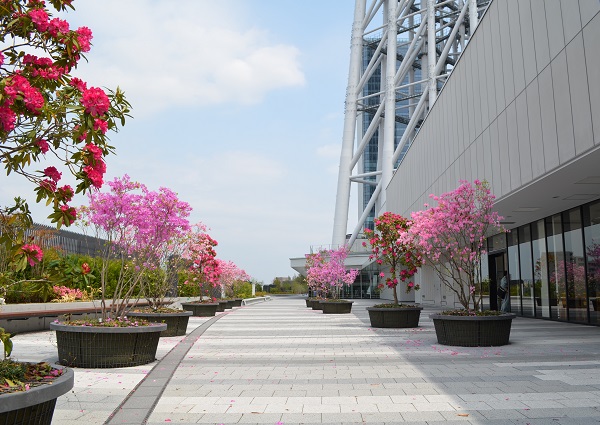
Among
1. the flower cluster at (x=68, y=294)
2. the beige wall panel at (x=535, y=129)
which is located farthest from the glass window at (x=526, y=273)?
the flower cluster at (x=68, y=294)

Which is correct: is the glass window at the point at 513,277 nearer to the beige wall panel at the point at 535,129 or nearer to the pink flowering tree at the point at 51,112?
the beige wall panel at the point at 535,129

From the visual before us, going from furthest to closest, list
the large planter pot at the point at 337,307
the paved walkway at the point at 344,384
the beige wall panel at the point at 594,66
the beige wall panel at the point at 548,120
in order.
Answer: the large planter pot at the point at 337,307 → the beige wall panel at the point at 548,120 → the beige wall panel at the point at 594,66 → the paved walkway at the point at 344,384

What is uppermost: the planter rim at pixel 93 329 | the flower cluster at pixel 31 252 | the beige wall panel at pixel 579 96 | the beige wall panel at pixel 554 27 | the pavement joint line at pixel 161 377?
the beige wall panel at pixel 554 27

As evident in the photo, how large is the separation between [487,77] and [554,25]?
4.56m

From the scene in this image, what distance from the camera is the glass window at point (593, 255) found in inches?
527

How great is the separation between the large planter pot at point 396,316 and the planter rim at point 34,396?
11933mm

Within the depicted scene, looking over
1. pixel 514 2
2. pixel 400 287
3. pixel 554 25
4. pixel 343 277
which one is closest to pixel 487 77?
pixel 514 2

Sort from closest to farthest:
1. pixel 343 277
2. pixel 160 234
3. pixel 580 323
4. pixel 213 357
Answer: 1. pixel 213 357
2. pixel 160 234
3. pixel 580 323
4. pixel 343 277

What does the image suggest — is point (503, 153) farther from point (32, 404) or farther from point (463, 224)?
point (32, 404)

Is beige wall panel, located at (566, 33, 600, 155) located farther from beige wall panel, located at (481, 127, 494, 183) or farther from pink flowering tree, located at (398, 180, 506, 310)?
beige wall panel, located at (481, 127, 494, 183)

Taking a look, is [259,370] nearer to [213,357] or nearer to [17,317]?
[213,357]

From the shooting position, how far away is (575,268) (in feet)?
47.5

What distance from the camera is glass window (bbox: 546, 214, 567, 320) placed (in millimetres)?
15404

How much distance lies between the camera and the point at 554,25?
10633 mm
